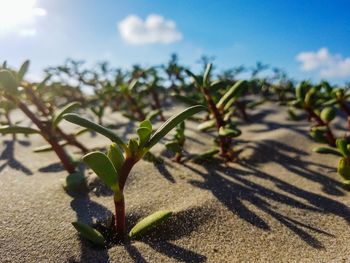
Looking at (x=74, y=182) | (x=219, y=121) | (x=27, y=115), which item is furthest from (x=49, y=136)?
(x=219, y=121)

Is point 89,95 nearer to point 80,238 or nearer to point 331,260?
point 80,238

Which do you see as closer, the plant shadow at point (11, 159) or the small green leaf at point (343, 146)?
the small green leaf at point (343, 146)

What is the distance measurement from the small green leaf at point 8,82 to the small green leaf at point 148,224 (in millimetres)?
1132

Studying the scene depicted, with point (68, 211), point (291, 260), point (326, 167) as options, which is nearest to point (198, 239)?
point (291, 260)

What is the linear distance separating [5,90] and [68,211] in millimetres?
843

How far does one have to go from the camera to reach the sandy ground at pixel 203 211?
147 centimetres

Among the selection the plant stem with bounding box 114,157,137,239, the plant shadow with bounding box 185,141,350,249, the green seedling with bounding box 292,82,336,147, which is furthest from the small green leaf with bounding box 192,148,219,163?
the plant stem with bounding box 114,157,137,239

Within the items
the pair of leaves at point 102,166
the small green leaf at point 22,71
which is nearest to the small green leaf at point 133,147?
the pair of leaves at point 102,166

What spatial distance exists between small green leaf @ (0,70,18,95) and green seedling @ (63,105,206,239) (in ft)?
2.73

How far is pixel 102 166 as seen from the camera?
1376 millimetres

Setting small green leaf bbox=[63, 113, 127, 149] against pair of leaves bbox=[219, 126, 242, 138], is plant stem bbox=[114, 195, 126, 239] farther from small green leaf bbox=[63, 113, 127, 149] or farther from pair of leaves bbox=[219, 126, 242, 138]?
pair of leaves bbox=[219, 126, 242, 138]

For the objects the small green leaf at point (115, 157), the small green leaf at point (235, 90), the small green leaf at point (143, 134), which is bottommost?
the small green leaf at point (115, 157)

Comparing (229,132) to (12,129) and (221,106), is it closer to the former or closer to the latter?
(221,106)

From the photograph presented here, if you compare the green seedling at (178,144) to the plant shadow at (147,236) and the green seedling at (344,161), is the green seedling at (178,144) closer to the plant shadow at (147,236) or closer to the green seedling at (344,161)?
the plant shadow at (147,236)
